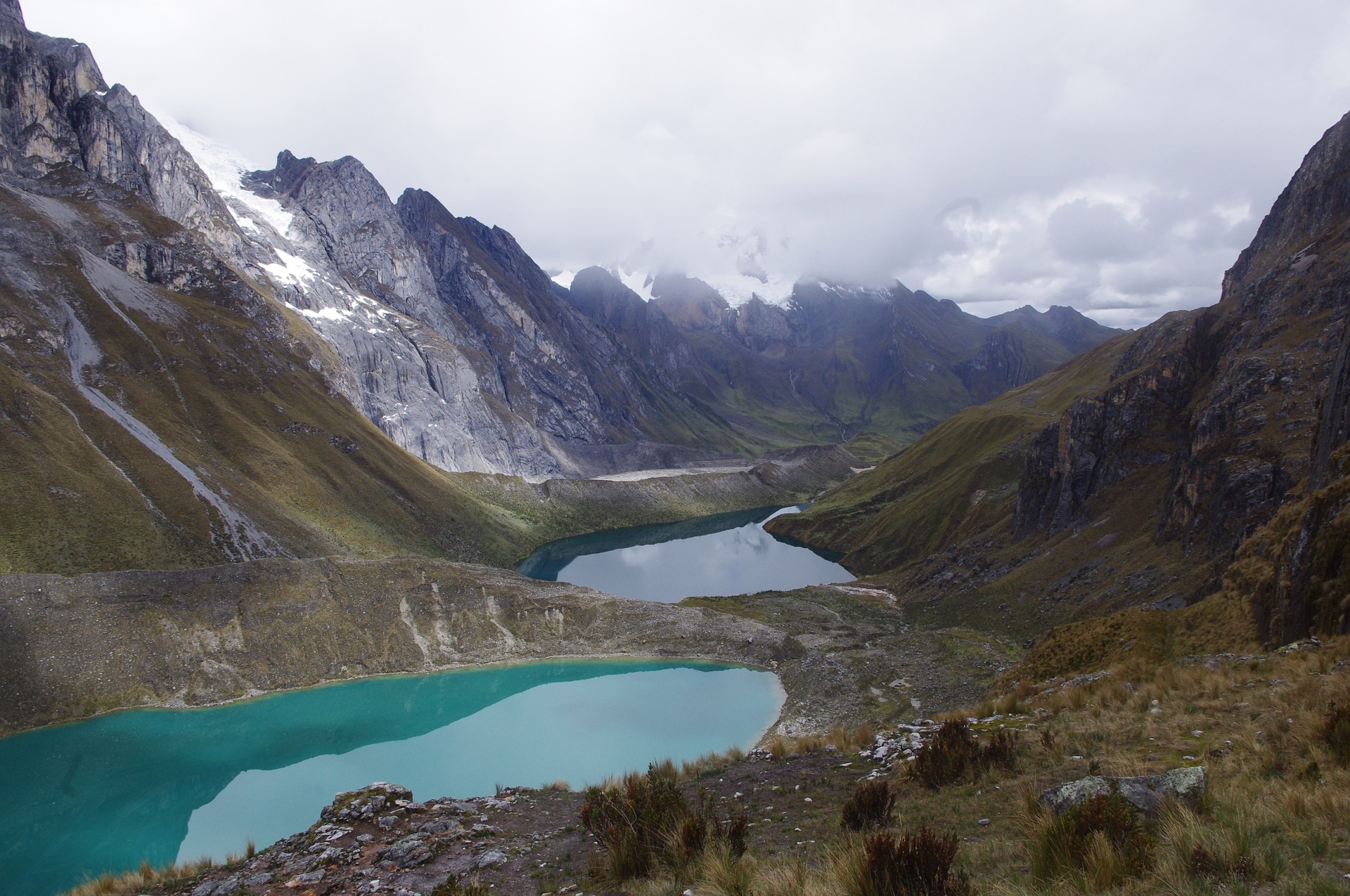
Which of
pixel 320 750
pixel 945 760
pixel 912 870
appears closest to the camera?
pixel 912 870

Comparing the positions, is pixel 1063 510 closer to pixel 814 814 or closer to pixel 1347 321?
pixel 1347 321

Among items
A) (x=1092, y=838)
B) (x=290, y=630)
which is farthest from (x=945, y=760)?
(x=290, y=630)

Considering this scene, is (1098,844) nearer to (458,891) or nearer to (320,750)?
(458,891)

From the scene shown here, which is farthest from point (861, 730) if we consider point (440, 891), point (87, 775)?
point (87, 775)

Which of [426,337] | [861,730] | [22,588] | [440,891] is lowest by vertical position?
[861,730]

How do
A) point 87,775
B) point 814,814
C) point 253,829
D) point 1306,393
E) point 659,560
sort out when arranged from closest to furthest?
point 814,814, point 253,829, point 87,775, point 1306,393, point 659,560

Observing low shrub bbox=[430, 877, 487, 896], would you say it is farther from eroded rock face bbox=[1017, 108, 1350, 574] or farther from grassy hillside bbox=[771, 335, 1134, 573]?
grassy hillside bbox=[771, 335, 1134, 573]
